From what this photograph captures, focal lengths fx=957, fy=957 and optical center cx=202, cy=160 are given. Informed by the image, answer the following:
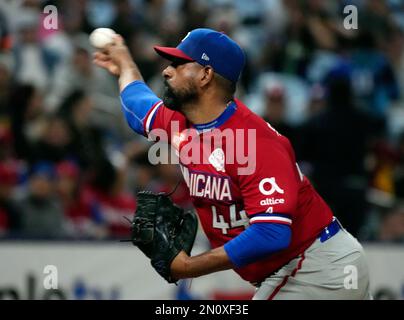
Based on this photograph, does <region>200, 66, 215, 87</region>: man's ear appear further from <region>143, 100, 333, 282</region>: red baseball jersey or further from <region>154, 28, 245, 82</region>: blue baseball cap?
<region>143, 100, 333, 282</region>: red baseball jersey

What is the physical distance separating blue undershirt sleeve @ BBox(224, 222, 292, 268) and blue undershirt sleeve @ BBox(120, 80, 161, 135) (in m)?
1.11

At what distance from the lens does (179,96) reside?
5195 millimetres

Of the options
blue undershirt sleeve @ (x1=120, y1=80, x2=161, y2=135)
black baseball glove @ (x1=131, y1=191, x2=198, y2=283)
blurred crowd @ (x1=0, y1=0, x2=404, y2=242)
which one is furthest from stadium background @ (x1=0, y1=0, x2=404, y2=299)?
black baseball glove @ (x1=131, y1=191, x2=198, y2=283)

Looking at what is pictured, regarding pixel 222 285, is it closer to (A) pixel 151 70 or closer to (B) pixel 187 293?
(B) pixel 187 293

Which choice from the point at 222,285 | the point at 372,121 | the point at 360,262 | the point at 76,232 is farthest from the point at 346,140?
the point at 360,262

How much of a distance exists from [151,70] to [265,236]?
6.32 m

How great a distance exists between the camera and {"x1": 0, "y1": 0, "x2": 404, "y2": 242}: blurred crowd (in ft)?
29.7

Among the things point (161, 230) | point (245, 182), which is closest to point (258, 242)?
point (245, 182)

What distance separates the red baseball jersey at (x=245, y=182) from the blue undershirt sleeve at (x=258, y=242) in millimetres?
39

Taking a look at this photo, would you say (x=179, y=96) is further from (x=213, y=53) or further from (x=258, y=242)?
(x=258, y=242)

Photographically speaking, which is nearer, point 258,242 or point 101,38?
point 258,242

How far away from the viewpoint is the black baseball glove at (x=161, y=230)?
507 cm

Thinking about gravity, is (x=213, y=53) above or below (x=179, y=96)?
above

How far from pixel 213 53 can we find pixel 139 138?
18.1 feet
